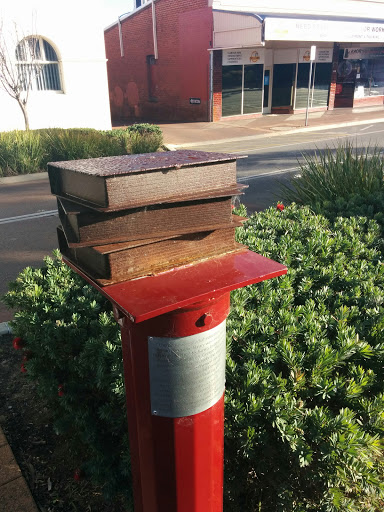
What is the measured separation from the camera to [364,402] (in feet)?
6.77

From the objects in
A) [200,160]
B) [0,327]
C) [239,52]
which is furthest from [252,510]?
[239,52]

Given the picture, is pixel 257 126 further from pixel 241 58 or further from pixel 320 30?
pixel 320 30

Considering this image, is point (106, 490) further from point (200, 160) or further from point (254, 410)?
point (200, 160)

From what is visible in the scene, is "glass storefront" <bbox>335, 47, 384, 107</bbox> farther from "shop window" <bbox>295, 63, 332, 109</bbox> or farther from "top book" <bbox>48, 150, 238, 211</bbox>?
"top book" <bbox>48, 150, 238, 211</bbox>

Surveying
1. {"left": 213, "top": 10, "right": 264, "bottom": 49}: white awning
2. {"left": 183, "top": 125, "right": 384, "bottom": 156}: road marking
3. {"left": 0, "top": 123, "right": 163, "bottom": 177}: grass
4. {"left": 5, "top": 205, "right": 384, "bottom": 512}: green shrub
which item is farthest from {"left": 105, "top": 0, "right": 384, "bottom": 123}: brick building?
{"left": 5, "top": 205, "right": 384, "bottom": 512}: green shrub

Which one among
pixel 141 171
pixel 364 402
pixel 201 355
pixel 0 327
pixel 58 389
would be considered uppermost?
pixel 141 171

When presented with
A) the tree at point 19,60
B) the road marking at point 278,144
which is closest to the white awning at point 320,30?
the road marking at point 278,144

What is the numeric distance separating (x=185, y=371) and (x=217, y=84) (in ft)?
74.9

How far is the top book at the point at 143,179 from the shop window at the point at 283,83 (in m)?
26.1

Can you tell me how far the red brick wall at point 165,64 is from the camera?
74.8ft

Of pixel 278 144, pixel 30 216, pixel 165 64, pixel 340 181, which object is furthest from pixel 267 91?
pixel 340 181

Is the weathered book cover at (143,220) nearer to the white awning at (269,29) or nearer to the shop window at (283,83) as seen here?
the white awning at (269,29)

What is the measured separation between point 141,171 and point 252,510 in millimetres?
1817

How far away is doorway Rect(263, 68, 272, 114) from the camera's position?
2519 cm
